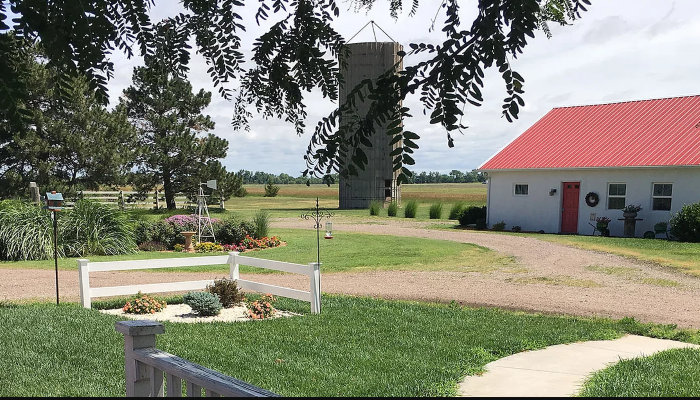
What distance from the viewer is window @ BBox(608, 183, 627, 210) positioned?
2381cm

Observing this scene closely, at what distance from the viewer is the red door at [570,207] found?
82.2 ft

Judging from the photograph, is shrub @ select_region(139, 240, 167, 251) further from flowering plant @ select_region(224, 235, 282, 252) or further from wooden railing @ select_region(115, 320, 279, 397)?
wooden railing @ select_region(115, 320, 279, 397)

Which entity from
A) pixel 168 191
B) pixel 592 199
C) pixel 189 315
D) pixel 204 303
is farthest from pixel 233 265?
pixel 168 191

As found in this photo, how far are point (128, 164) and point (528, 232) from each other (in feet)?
73.8

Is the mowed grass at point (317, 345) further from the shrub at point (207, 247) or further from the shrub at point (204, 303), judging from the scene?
the shrub at point (207, 247)

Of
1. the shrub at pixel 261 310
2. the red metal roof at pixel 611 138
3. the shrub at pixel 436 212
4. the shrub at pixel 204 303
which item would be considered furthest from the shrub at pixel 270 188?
the shrub at pixel 261 310

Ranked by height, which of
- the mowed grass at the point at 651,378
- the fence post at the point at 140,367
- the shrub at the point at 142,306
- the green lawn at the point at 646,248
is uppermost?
the fence post at the point at 140,367

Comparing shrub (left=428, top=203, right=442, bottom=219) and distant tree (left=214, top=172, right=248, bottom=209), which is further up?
distant tree (left=214, top=172, right=248, bottom=209)

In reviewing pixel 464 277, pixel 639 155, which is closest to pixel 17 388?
pixel 464 277

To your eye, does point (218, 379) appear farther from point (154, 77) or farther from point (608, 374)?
point (608, 374)

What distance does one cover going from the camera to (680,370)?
19.9ft

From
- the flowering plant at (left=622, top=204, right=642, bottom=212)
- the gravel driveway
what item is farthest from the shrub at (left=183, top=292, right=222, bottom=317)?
the flowering plant at (left=622, top=204, right=642, bottom=212)

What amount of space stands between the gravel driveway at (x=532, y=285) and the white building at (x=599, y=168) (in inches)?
279

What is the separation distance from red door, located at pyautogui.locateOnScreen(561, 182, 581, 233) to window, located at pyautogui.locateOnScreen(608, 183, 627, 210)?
4.07ft
